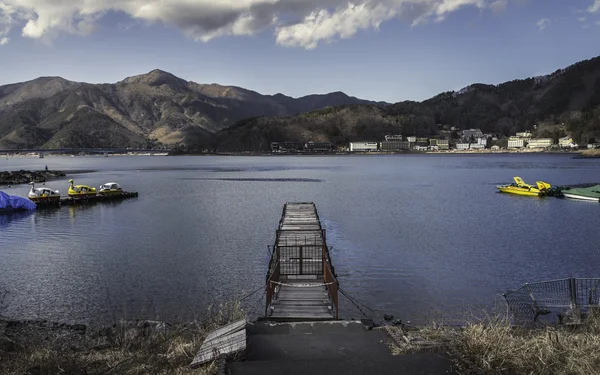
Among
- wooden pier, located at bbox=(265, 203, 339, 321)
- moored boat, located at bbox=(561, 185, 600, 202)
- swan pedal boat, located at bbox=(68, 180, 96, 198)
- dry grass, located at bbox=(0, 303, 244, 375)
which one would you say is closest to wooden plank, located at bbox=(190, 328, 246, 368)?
dry grass, located at bbox=(0, 303, 244, 375)

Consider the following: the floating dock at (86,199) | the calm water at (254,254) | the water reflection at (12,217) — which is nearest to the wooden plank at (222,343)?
the calm water at (254,254)

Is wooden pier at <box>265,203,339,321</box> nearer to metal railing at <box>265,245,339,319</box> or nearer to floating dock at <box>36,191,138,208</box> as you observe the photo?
metal railing at <box>265,245,339,319</box>

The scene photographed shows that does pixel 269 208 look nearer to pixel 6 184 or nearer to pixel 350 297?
pixel 350 297

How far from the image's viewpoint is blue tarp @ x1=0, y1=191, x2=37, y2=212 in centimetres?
5304

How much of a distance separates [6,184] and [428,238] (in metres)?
87.2

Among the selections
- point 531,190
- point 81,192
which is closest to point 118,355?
point 81,192

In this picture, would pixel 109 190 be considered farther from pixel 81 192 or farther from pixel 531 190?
pixel 531 190

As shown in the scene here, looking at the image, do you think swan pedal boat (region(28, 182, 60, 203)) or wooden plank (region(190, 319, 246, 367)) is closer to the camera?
wooden plank (region(190, 319, 246, 367))

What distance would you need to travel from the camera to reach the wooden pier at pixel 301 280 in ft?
53.5

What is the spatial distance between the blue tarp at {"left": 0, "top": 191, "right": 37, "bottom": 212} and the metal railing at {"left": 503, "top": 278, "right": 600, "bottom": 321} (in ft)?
179

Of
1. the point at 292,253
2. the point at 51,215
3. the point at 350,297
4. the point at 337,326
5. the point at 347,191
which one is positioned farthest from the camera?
the point at 347,191

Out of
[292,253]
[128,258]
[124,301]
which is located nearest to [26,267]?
[128,258]

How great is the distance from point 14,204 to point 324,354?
181ft

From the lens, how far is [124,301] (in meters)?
21.4
